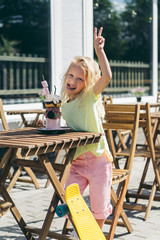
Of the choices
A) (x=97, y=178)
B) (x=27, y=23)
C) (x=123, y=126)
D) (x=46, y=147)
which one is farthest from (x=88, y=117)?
(x=27, y=23)

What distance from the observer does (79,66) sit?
9.54 ft

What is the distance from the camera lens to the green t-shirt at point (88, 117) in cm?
285

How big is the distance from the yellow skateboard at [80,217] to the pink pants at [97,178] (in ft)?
0.65

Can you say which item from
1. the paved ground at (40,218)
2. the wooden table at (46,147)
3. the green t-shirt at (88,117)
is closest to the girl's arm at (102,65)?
the green t-shirt at (88,117)

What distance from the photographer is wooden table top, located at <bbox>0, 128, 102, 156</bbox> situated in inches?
92.8

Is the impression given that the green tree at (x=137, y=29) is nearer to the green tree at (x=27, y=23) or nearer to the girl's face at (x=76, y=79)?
the green tree at (x=27, y=23)

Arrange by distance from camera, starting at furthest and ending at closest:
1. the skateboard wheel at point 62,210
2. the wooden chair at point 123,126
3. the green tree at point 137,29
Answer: the green tree at point 137,29
the wooden chair at point 123,126
the skateboard wheel at point 62,210

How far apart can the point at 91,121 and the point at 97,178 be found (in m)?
0.38

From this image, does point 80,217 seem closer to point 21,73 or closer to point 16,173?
point 16,173

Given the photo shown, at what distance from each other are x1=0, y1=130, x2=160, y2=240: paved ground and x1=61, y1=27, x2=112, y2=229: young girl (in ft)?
2.39

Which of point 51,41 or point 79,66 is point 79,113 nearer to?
point 79,66

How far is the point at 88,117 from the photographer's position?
2.86m

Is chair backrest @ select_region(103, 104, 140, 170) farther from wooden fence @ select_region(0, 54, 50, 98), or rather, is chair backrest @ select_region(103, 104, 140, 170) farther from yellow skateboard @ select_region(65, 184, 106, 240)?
wooden fence @ select_region(0, 54, 50, 98)

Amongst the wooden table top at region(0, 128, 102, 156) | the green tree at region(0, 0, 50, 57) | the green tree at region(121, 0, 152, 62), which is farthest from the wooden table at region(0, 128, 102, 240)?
the green tree at region(121, 0, 152, 62)
